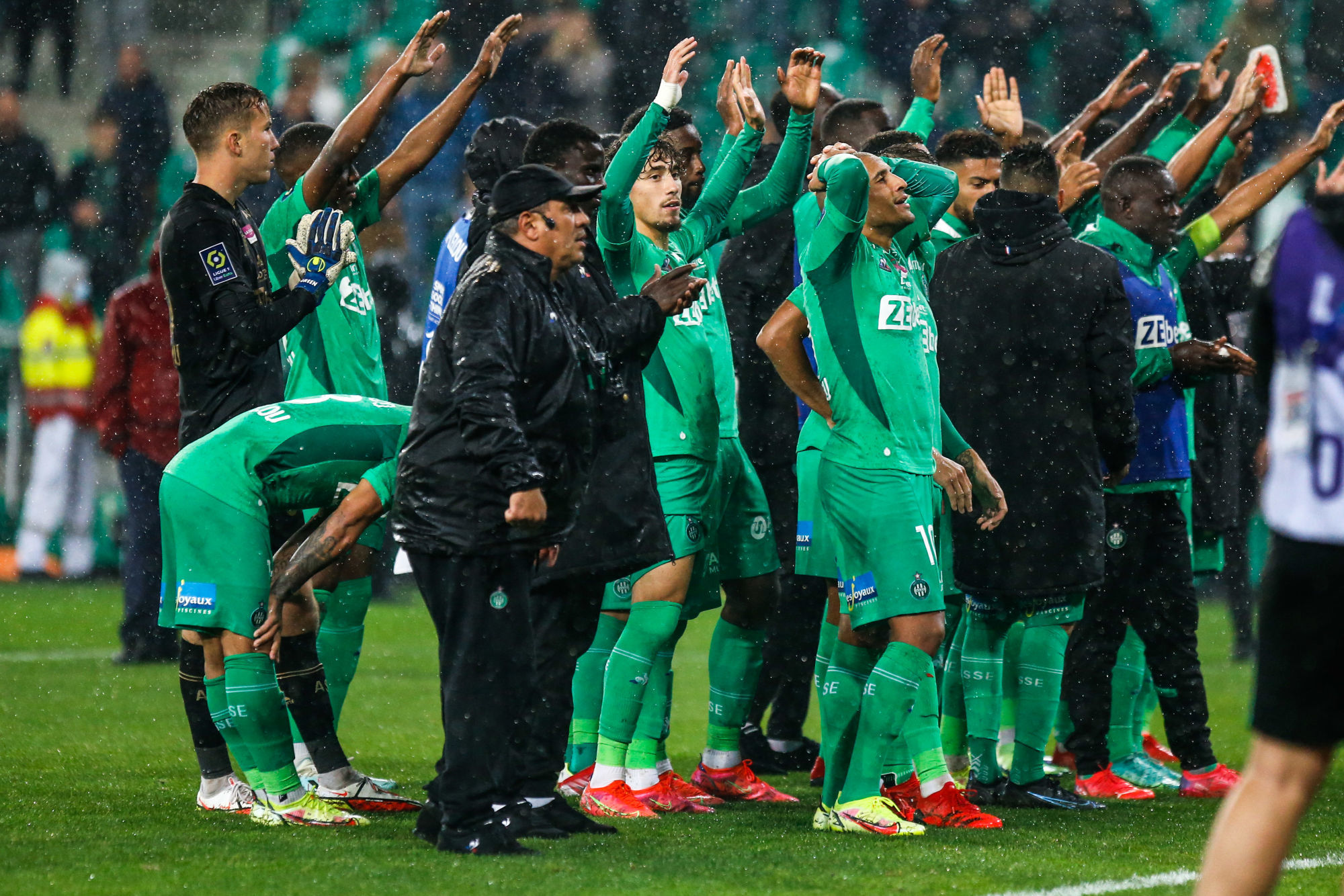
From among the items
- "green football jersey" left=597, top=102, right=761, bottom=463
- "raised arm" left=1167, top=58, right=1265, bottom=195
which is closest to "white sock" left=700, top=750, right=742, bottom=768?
"green football jersey" left=597, top=102, right=761, bottom=463

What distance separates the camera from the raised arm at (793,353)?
17.4 ft

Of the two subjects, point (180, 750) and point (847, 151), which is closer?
point (847, 151)

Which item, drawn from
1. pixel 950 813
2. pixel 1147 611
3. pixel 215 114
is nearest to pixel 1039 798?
pixel 950 813

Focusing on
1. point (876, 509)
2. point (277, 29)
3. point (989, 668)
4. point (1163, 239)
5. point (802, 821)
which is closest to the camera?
point (876, 509)

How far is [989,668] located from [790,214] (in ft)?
7.32

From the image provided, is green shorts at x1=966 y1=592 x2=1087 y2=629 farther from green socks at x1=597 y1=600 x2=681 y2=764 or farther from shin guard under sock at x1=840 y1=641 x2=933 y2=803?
green socks at x1=597 y1=600 x2=681 y2=764

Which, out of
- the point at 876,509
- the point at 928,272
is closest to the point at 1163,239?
the point at 928,272

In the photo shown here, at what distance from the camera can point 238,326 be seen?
17.2 feet

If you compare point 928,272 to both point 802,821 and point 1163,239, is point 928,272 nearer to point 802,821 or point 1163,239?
point 1163,239

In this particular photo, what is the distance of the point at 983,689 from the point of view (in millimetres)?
5738

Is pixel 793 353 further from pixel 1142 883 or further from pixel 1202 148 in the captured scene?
pixel 1202 148

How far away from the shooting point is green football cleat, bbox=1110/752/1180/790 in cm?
631

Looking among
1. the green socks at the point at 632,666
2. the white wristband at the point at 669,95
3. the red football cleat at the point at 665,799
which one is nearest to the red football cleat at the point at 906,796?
the red football cleat at the point at 665,799

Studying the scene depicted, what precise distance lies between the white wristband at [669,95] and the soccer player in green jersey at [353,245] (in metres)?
0.59
